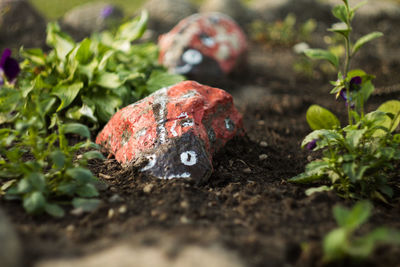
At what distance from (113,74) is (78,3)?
24.3ft

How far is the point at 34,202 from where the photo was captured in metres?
2.03

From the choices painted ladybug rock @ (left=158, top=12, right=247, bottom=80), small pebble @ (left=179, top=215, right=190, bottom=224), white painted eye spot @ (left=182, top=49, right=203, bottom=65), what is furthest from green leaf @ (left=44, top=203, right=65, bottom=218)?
white painted eye spot @ (left=182, top=49, right=203, bottom=65)

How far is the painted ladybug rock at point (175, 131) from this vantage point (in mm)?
2629

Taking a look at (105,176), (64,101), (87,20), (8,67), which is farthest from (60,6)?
(105,176)

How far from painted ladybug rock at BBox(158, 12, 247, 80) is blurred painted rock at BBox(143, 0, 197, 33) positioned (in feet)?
9.55

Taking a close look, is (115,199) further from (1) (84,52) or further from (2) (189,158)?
(1) (84,52)

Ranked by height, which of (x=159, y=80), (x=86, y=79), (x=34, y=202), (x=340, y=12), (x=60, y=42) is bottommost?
(x=34, y=202)

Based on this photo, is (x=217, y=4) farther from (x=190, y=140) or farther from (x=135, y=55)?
(x=190, y=140)

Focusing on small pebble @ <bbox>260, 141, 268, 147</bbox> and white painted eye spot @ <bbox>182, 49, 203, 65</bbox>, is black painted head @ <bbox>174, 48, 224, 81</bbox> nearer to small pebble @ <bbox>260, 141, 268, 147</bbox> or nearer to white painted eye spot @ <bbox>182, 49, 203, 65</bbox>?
A: white painted eye spot @ <bbox>182, 49, 203, 65</bbox>

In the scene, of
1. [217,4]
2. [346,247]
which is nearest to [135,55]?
[346,247]

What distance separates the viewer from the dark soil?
174cm

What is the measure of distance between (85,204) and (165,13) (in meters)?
7.09

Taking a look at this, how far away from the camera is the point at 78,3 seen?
9.95 metres

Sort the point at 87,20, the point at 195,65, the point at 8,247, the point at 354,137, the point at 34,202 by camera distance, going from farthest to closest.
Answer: the point at 87,20 → the point at 195,65 → the point at 354,137 → the point at 34,202 → the point at 8,247
